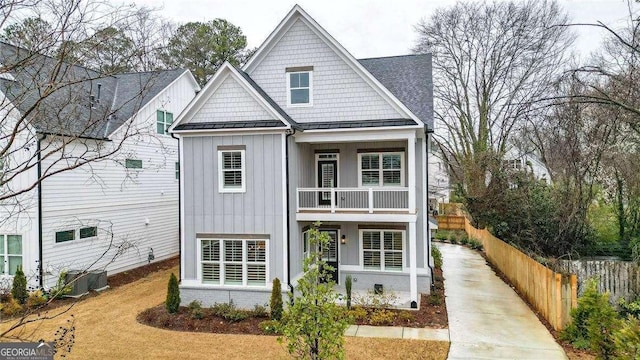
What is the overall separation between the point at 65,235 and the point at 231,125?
7.86 m

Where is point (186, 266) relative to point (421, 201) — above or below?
below

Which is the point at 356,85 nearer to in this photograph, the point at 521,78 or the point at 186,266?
the point at 186,266

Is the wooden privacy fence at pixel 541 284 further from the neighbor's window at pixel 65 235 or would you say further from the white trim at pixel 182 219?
the neighbor's window at pixel 65 235

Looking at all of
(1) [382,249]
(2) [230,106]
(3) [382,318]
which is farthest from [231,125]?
(3) [382,318]

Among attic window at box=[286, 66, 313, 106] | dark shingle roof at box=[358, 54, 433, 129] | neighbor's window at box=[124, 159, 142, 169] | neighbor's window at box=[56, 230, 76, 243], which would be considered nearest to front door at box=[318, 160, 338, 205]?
attic window at box=[286, 66, 313, 106]

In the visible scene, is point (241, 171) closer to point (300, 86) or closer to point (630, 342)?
point (300, 86)

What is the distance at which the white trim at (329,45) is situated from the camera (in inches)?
503

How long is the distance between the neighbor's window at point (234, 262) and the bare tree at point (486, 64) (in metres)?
13.9

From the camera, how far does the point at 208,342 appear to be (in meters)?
9.86

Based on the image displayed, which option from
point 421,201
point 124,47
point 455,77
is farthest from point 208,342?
point 455,77

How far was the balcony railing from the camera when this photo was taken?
12.9m

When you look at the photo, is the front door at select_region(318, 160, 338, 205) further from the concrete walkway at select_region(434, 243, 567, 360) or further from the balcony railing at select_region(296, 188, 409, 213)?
the concrete walkway at select_region(434, 243, 567, 360)

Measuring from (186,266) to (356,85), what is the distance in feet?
26.4

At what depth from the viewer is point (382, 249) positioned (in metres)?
14.0
